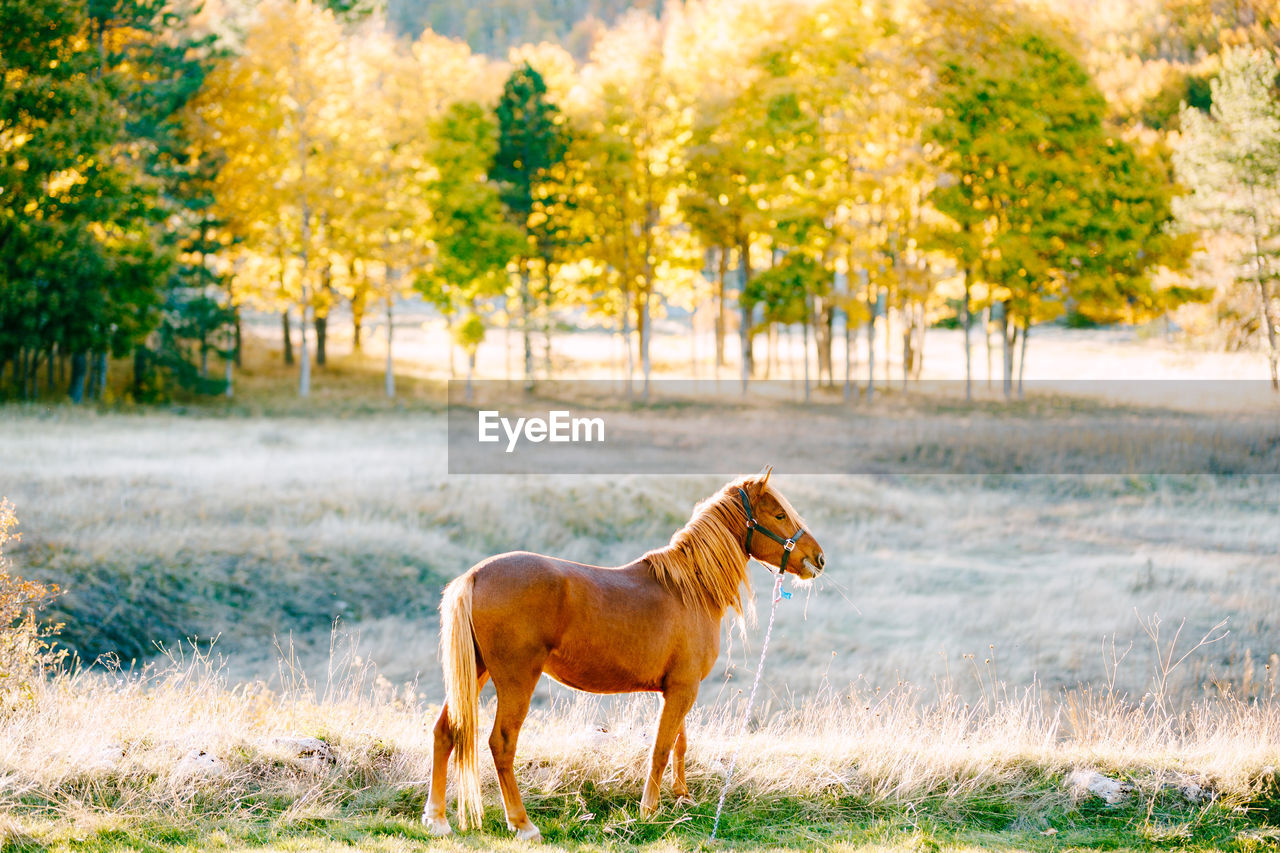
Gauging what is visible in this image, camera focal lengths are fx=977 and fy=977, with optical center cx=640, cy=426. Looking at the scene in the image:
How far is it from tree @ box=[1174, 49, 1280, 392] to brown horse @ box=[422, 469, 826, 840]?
1220 inches

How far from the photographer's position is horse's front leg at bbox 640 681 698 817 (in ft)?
16.5

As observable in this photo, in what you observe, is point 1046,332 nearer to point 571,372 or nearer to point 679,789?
point 571,372

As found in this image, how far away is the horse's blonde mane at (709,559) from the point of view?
203 inches

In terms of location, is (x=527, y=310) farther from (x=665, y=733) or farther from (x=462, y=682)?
(x=462, y=682)

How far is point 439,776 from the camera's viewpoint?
195 inches

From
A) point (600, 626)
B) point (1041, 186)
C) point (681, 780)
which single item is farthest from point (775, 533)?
point (1041, 186)

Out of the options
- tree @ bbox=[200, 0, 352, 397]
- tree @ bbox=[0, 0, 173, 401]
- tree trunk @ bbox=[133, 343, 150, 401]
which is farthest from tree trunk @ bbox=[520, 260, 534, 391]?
tree trunk @ bbox=[133, 343, 150, 401]

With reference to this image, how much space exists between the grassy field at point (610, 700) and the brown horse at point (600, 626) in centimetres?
42

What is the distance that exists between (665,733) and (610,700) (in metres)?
8.12

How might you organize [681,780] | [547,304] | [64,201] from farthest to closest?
[547,304] → [64,201] → [681,780]

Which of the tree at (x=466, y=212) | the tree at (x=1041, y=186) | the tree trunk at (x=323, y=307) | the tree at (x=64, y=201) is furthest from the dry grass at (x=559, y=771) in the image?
the tree trunk at (x=323, y=307)

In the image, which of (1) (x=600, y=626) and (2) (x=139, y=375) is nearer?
(1) (x=600, y=626)

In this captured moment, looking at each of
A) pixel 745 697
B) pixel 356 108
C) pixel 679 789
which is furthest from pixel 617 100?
pixel 679 789

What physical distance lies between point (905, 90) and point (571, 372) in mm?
19731
